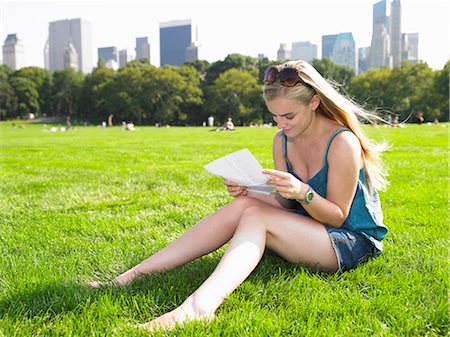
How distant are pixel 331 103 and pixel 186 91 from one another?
6080cm

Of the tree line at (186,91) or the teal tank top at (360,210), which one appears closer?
the teal tank top at (360,210)

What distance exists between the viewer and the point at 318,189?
3045 millimetres

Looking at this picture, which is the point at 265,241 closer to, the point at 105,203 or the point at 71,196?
the point at 105,203

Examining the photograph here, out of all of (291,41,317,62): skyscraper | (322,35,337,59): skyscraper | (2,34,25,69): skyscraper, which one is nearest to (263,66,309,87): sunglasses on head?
(291,41,317,62): skyscraper

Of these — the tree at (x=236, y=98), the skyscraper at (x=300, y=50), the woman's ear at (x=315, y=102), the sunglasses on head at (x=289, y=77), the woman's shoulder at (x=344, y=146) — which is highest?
the skyscraper at (x=300, y=50)

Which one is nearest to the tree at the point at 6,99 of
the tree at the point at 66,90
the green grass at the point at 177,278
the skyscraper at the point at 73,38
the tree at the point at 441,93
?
the tree at the point at 66,90

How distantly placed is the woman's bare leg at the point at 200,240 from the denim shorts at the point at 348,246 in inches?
21.1

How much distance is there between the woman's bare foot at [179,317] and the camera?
7.24 feet

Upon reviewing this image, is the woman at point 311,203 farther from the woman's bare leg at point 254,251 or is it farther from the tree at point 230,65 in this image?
the tree at point 230,65

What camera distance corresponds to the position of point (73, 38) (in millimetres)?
171875

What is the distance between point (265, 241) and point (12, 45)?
395ft

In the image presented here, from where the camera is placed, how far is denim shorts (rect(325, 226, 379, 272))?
2.87 metres

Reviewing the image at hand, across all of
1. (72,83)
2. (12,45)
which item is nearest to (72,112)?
(72,83)

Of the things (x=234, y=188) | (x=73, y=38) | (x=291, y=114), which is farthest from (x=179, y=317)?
(x=73, y=38)
